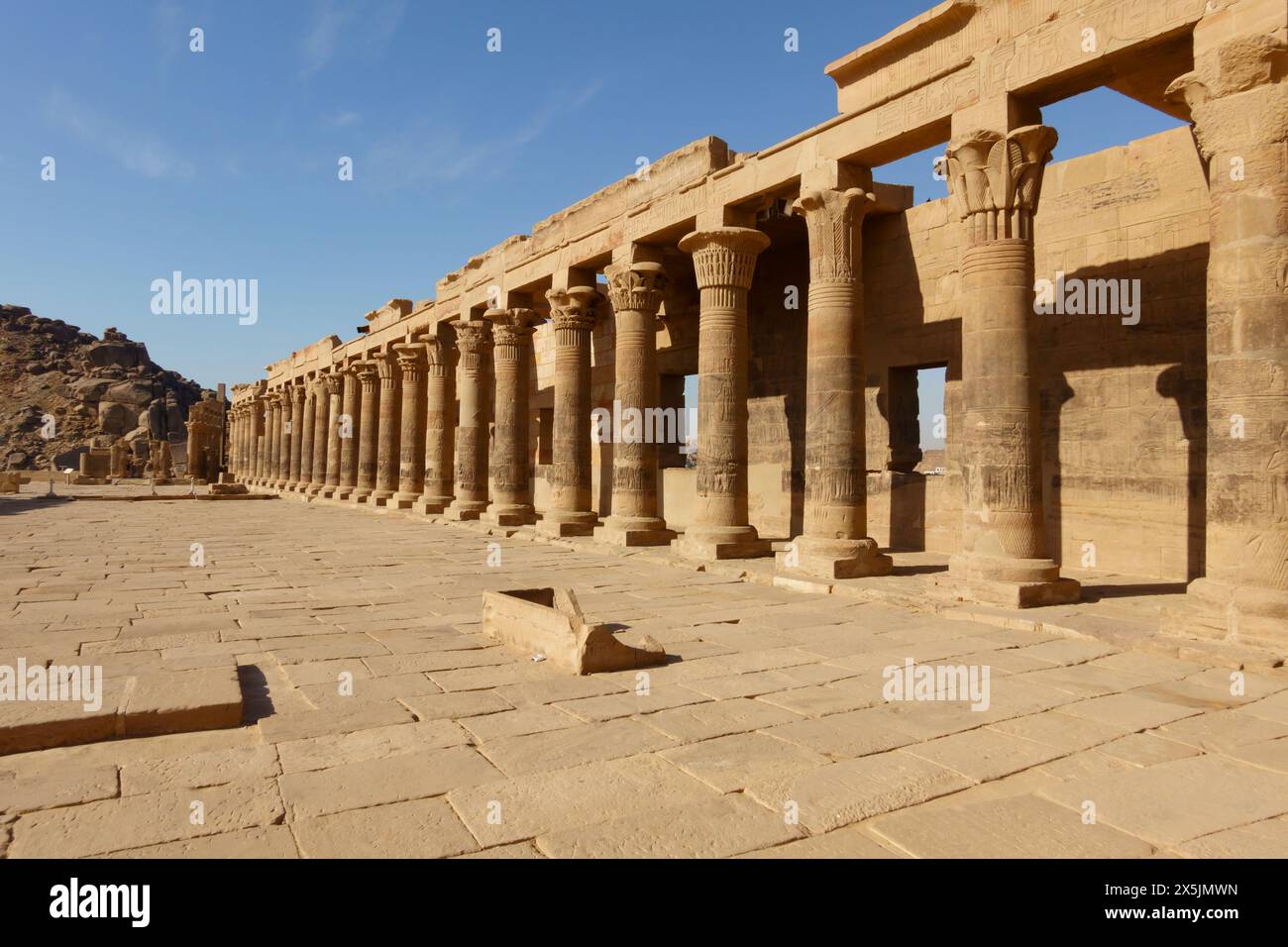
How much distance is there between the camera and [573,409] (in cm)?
1611

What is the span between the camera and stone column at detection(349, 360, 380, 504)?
90.2 feet

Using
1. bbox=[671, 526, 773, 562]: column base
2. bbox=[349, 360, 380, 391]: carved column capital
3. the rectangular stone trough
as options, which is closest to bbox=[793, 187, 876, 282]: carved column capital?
bbox=[671, 526, 773, 562]: column base

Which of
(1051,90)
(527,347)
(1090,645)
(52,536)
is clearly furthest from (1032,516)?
(52,536)

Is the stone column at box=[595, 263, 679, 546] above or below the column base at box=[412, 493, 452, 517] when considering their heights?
above

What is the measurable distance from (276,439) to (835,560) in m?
37.8

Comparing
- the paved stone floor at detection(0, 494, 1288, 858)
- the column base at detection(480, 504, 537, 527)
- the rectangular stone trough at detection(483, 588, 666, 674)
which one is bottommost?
the paved stone floor at detection(0, 494, 1288, 858)

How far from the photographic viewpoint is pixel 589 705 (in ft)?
16.4

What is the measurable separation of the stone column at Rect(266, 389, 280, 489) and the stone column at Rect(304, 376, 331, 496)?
253 inches

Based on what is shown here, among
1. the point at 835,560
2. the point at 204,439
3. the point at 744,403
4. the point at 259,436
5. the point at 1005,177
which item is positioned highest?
the point at 1005,177

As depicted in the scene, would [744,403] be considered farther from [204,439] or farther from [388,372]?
[204,439]

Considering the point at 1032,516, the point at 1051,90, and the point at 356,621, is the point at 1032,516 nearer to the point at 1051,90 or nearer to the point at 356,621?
the point at 1051,90

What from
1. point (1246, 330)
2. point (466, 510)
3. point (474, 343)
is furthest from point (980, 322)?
point (474, 343)

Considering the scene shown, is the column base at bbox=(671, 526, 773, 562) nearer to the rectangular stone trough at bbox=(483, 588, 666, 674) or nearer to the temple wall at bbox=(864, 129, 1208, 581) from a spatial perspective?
the temple wall at bbox=(864, 129, 1208, 581)
